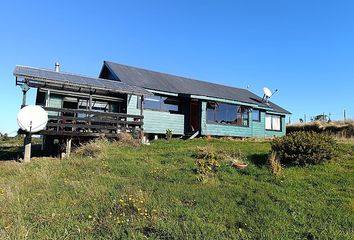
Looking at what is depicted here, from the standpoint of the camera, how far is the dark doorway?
A: 982 inches

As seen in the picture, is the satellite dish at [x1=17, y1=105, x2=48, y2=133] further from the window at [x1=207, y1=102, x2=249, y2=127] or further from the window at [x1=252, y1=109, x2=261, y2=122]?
the window at [x1=252, y1=109, x2=261, y2=122]

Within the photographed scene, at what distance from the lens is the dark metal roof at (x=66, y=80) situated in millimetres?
16372

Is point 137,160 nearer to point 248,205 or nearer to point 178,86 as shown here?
point 248,205

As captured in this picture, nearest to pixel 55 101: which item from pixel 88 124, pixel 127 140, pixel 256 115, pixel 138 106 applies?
pixel 88 124

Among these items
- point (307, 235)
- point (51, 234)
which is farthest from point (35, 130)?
point (307, 235)

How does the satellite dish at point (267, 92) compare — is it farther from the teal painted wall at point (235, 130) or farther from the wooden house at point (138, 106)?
the teal painted wall at point (235, 130)

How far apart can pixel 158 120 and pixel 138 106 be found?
1683 mm

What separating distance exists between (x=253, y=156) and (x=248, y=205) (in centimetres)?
553

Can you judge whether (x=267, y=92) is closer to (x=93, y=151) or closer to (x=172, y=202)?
(x=93, y=151)

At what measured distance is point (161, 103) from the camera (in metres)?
23.3

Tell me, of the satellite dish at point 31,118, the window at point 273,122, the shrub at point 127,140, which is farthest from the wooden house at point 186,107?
the satellite dish at point 31,118

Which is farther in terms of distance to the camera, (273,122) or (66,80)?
(273,122)

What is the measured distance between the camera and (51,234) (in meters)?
6.38

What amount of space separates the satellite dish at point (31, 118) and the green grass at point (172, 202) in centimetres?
246
